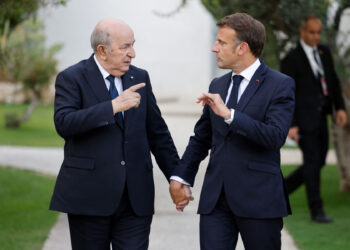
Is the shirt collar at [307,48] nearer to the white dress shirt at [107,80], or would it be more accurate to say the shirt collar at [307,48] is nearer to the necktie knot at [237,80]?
the necktie knot at [237,80]

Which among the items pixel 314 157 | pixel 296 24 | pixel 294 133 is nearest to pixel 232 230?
pixel 294 133

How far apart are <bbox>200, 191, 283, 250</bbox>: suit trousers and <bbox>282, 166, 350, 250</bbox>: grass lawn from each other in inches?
92.3

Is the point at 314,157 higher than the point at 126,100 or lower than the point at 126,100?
lower

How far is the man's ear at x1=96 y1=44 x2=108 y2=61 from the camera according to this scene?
12.7ft

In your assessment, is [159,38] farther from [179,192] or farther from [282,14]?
[179,192]


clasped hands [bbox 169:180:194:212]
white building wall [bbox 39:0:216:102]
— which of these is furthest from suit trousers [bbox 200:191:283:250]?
white building wall [bbox 39:0:216:102]

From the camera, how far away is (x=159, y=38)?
28516mm

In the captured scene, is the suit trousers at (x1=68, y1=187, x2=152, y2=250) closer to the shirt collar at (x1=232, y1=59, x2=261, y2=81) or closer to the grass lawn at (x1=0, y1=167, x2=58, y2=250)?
the shirt collar at (x1=232, y1=59, x2=261, y2=81)

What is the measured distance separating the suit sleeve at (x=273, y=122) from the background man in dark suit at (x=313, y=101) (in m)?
3.15

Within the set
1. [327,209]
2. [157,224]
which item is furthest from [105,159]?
[327,209]

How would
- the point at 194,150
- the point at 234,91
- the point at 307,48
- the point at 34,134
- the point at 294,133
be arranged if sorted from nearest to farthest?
the point at 234,91, the point at 194,150, the point at 294,133, the point at 307,48, the point at 34,134

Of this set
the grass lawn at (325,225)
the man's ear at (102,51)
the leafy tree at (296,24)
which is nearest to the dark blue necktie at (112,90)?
the man's ear at (102,51)

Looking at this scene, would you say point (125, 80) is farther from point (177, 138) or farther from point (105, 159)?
point (177, 138)

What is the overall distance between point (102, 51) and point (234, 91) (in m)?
0.73
